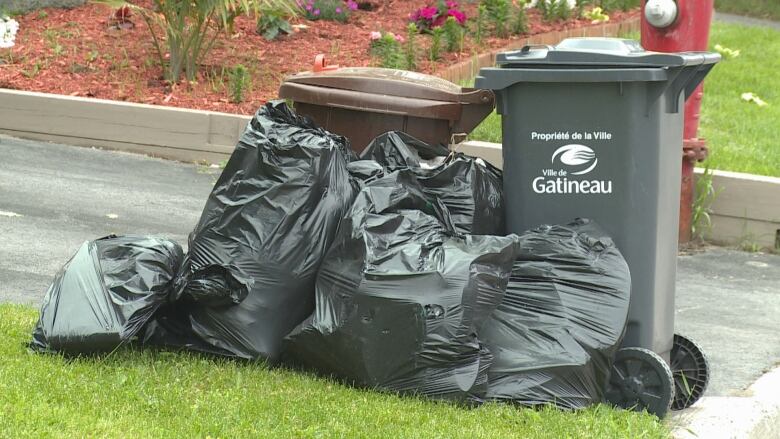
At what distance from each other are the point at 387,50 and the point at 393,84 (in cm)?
454

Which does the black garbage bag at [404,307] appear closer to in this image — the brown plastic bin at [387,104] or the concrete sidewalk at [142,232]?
the brown plastic bin at [387,104]

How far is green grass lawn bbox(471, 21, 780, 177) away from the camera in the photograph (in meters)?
7.74

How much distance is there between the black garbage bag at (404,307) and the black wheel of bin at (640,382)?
0.54 m

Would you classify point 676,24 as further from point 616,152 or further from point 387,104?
point 616,152

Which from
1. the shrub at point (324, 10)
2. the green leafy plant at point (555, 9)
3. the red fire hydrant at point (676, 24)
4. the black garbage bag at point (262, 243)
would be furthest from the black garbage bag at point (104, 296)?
the green leafy plant at point (555, 9)

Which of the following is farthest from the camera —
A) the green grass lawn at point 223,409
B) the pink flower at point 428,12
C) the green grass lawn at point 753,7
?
the green grass lawn at point 753,7

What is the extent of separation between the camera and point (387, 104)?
4.92 meters

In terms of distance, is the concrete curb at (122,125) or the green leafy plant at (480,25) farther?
the green leafy plant at (480,25)

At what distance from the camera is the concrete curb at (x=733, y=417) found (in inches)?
150

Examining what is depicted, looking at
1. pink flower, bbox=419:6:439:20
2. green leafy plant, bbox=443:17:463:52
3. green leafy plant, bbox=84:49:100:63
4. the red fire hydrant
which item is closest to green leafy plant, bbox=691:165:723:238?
the red fire hydrant

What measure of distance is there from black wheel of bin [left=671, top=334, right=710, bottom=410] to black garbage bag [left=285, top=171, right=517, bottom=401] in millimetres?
891

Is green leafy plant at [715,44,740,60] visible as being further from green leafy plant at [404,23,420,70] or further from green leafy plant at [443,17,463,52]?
green leafy plant at [404,23,420,70]

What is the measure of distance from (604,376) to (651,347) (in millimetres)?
327

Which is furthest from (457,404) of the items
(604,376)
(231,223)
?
(231,223)
